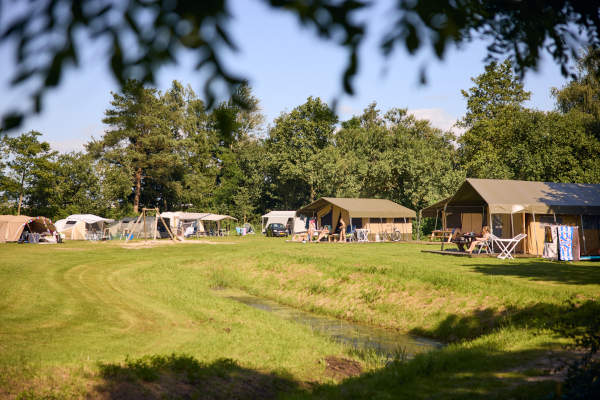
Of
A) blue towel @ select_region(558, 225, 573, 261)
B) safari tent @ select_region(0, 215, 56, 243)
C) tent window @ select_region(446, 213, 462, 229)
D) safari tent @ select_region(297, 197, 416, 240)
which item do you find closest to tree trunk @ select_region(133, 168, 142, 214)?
safari tent @ select_region(0, 215, 56, 243)

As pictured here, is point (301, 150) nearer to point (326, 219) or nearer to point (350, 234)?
point (326, 219)

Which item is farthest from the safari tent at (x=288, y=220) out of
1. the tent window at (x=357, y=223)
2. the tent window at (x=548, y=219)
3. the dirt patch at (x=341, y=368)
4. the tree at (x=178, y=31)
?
the tree at (x=178, y=31)

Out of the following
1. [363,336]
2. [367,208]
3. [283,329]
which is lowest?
[363,336]

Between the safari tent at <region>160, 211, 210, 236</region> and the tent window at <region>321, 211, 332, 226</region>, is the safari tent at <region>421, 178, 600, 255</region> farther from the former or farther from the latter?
the safari tent at <region>160, 211, 210, 236</region>

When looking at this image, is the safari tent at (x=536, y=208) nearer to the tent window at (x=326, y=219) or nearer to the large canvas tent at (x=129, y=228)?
the tent window at (x=326, y=219)

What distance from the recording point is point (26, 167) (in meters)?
38.9

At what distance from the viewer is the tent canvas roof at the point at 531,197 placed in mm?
17781

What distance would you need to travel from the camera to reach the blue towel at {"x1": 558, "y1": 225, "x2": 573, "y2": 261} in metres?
15.0

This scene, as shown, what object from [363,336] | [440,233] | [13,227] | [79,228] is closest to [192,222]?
[79,228]

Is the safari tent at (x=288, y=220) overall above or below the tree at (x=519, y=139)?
below

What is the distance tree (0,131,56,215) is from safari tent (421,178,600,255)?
33.0 m

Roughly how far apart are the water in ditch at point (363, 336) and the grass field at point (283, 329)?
1.26 ft

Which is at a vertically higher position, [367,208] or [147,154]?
[147,154]

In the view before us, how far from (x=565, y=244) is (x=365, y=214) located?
16390 millimetres
